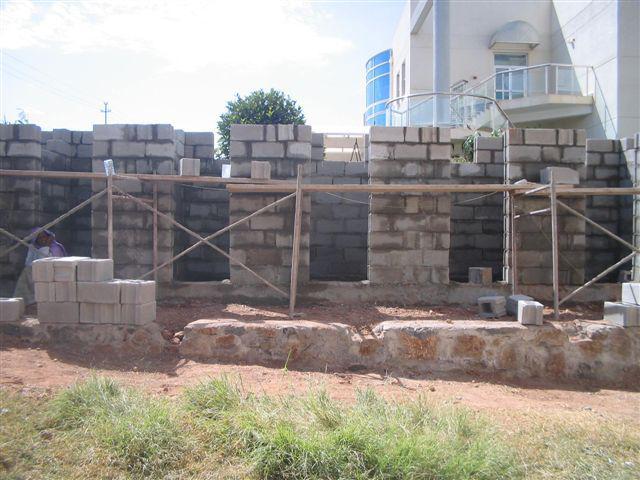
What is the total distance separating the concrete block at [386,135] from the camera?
303 inches

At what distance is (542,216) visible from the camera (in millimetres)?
7867

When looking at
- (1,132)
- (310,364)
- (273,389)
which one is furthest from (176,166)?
(273,389)

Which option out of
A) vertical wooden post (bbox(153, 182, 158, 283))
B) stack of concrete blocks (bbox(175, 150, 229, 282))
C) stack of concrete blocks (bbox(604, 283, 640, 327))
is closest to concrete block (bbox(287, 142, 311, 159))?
stack of concrete blocks (bbox(175, 150, 229, 282))

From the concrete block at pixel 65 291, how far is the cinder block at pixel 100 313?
13 cm

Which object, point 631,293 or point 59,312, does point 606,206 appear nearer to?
point 631,293

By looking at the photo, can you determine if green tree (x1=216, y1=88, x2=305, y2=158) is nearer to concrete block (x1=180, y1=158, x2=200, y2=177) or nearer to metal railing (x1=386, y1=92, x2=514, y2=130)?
metal railing (x1=386, y1=92, x2=514, y2=130)

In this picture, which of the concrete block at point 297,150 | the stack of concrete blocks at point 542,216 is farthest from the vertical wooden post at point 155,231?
the stack of concrete blocks at point 542,216

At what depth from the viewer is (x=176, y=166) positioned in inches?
320

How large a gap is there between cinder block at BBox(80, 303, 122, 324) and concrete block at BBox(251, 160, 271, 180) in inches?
95.1

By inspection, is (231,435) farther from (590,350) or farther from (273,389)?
(590,350)

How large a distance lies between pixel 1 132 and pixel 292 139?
4.14m

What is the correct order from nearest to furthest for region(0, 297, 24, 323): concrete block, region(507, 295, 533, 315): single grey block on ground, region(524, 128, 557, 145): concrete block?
region(0, 297, 24, 323): concrete block < region(507, 295, 533, 315): single grey block on ground < region(524, 128, 557, 145): concrete block

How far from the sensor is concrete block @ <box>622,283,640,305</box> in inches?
245

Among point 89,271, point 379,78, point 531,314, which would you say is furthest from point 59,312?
point 379,78
